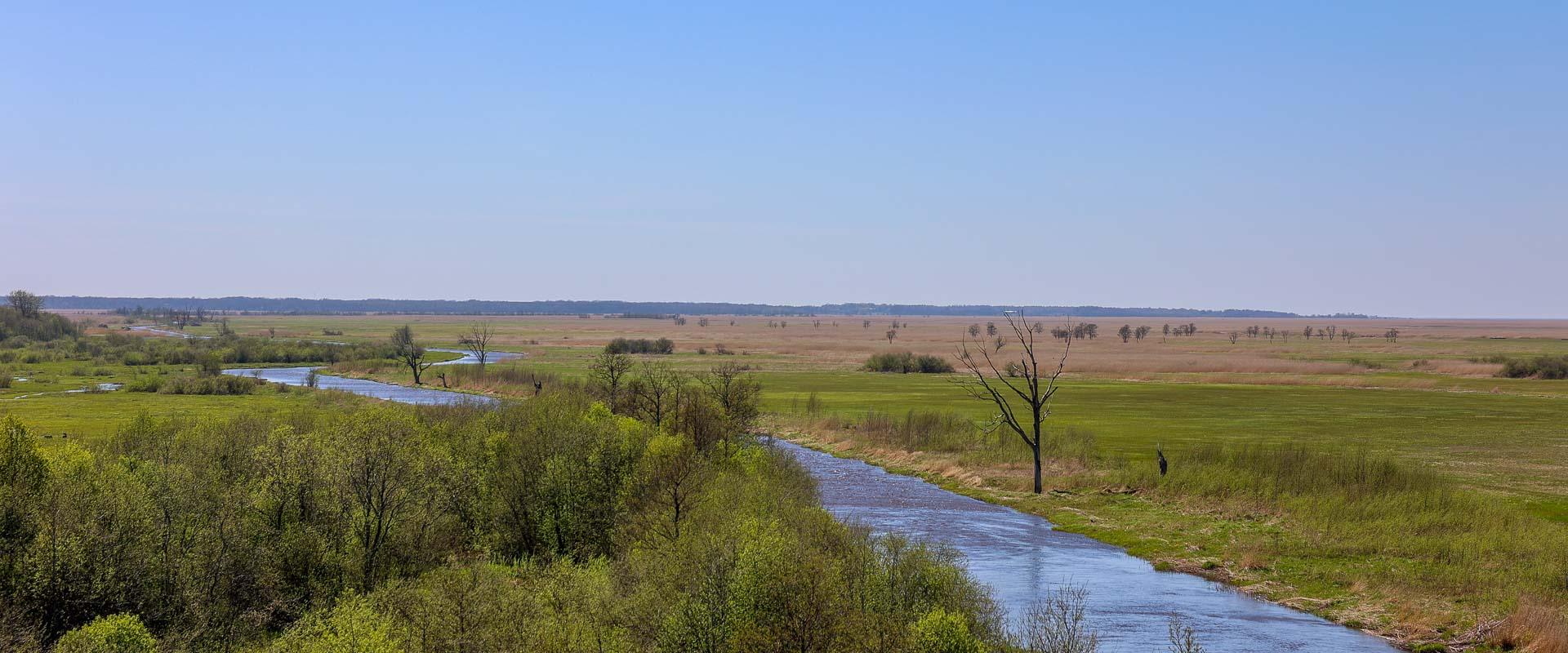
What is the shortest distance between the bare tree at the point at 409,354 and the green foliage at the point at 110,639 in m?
92.3

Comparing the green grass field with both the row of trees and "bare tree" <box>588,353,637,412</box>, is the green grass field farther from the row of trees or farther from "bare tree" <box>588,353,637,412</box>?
the row of trees

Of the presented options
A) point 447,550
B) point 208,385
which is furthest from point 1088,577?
point 208,385

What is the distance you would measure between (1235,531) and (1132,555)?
4.73 m

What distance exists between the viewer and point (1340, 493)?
1639 inches

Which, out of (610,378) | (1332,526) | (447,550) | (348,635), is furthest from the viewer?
(610,378)

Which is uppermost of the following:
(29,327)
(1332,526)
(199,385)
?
(29,327)

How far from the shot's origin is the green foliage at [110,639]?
1891cm

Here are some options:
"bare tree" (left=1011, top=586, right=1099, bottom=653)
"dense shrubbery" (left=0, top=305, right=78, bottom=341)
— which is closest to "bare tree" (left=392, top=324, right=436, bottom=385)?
"dense shrubbery" (left=0, top=305, right=78, bottom=341)

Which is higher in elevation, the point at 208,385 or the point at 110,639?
the point at 110,639

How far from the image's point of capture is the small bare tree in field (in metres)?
49.1

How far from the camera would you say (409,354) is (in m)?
124

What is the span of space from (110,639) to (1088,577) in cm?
2777

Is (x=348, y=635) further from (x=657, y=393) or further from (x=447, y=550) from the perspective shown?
(x=657, y=393)

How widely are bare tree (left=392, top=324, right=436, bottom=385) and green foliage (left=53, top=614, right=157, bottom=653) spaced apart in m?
92.3
